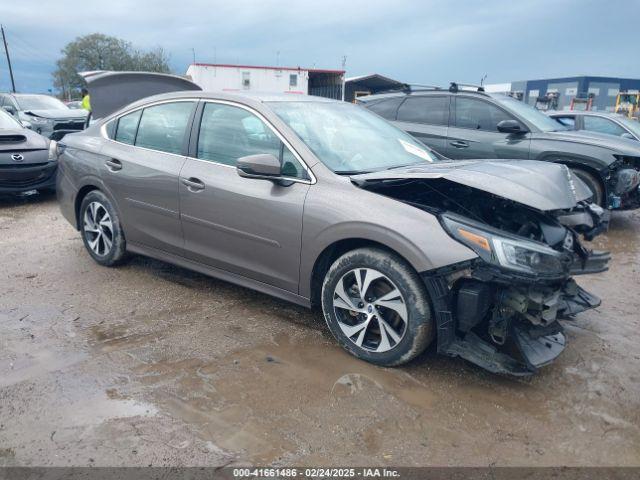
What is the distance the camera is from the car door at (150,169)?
410 cm

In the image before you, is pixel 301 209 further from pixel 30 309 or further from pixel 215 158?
pixel 30 309

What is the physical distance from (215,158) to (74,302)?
172cm

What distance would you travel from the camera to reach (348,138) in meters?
3.85

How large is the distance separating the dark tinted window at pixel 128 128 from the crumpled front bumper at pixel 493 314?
3.08m

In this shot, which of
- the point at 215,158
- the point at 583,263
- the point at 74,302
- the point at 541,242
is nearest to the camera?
the point at 541,242

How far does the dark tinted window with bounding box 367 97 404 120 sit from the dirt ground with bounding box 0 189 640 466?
4668 millimetres

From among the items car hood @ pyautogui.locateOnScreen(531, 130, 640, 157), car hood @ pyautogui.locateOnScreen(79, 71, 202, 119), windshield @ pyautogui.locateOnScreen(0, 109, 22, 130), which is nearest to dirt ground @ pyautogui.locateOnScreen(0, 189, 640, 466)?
car hood @ pyautogui.locateOnScreen(531, 130, 640, 157)

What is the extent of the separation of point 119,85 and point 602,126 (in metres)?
8.60

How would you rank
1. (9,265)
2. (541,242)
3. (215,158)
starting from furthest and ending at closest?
(9,265), (215,158), (541,242)

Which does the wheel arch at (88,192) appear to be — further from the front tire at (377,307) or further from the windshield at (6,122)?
the windshield at (6,122)

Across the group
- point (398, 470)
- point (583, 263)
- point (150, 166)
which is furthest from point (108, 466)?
point (583, 263)

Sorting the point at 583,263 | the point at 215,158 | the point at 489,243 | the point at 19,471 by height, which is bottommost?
the point at 19,471

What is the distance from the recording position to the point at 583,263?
10.6ft

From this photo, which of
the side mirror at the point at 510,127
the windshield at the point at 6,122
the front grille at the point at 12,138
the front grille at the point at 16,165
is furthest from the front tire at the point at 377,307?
the windshield at the point at 6,122
